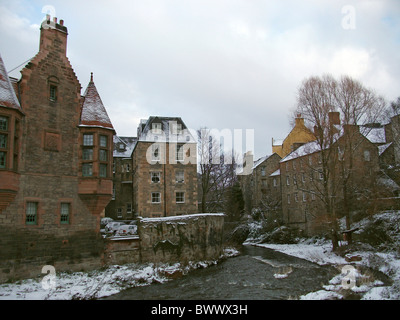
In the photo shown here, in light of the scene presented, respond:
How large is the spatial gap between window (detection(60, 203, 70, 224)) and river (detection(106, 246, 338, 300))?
5.96 m

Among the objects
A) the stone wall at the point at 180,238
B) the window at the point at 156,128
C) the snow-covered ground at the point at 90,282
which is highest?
the window at the point at 156,128

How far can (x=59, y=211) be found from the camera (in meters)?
19.8

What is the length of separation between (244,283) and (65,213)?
39.2 feet

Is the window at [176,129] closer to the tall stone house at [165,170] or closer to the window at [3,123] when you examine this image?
the tall stone house at [165,170]

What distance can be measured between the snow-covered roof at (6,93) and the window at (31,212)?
5.55 m

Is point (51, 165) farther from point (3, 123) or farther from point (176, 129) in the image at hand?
point (176, 129)

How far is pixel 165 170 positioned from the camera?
3506 centimetres

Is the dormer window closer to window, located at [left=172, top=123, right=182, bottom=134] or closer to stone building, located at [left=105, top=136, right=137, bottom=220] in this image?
window, located at [left=172, top=123, right=182, bottom=134]

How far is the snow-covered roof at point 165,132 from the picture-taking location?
35.8 metres

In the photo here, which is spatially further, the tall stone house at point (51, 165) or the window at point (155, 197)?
the window at point (155, 197)

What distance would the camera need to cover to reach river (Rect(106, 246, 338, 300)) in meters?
16.9

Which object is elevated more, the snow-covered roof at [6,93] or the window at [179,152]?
the snow-covered roof at [6,93]

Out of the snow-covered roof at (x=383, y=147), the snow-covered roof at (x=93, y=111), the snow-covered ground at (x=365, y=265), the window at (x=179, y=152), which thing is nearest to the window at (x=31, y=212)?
the snow-covered roof at (x=93, y=111)

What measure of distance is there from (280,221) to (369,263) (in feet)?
74.5
